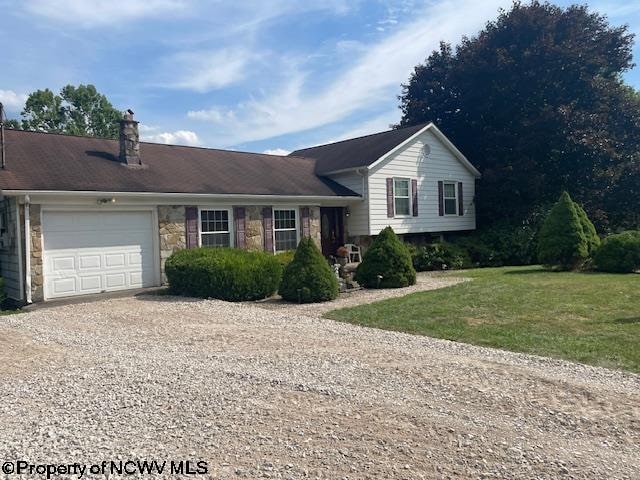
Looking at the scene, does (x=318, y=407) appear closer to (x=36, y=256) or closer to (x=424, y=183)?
(x=36, y=256)

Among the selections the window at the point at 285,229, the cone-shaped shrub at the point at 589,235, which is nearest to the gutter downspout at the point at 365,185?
the window at the point at 285,229

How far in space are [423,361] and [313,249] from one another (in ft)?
19.6

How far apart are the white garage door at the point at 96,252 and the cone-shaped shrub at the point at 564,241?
467 inches

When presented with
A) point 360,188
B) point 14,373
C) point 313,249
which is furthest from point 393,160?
point 14,373

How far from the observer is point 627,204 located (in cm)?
2373

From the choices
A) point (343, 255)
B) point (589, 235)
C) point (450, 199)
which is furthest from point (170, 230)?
point (589, 235)

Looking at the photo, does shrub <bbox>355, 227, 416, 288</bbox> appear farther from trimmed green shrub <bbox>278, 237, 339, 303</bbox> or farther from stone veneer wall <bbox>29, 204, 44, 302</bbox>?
stone veneer wall <bbox>29, 204, 44, 302</bbox>

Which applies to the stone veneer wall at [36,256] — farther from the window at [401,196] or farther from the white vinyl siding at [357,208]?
the window at [401,196]

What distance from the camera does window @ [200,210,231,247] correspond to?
15039 mm

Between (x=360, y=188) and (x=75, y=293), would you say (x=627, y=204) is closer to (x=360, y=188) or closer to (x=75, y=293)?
(x=360, y=188)

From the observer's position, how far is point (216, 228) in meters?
15.3

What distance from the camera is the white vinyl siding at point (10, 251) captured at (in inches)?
471

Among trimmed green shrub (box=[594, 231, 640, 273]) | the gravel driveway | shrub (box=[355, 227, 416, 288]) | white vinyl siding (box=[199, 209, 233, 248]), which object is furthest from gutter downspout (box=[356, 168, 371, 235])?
the gravel driveway

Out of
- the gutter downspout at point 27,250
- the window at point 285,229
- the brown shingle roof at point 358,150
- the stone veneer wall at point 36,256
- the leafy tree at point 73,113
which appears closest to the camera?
the gutter downspout at point 27,250
